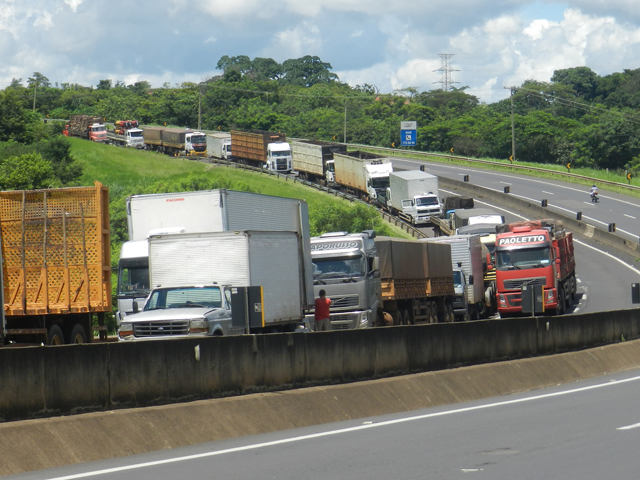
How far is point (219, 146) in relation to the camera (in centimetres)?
9538

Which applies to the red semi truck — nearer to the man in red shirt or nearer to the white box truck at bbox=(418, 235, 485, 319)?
the white box truck at bbox=(418, 235, 485, 319)

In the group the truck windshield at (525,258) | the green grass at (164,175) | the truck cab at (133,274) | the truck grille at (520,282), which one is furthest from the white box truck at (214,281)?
the green grass at (164,175)

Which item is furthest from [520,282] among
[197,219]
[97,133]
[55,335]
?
[97,133]

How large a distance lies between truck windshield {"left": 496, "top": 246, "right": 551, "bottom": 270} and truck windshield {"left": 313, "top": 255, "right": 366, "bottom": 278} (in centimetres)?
1383

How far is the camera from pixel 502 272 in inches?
1512

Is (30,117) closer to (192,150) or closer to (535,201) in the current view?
(192,150)

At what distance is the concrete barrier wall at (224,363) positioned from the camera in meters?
9.30

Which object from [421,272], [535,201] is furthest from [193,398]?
[535,201]

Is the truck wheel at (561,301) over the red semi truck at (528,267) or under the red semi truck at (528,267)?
under

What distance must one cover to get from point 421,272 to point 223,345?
70.6 ft

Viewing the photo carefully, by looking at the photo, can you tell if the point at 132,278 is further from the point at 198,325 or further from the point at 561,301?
the point at 561,301

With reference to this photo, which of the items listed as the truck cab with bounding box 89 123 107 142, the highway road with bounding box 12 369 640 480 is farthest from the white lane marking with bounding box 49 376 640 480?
the truck cab with bounding box 89 123 107 142

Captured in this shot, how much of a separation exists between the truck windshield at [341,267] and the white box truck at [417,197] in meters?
38.7

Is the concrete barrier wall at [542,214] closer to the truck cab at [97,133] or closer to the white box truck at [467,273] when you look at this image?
the white box truck at [467,273]
